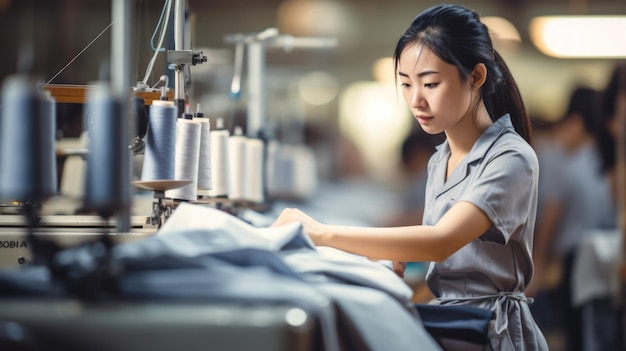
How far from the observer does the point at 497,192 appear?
1573 mm

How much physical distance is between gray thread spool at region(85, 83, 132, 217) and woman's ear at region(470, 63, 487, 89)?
77cm

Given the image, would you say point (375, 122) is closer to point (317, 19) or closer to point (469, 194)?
point (317, 19)

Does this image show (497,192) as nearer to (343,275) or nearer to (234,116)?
(343,275)

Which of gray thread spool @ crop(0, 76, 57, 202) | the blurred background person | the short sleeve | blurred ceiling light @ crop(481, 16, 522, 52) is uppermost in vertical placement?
blurred ceiling light @ crop(481, 16, 522, 52)

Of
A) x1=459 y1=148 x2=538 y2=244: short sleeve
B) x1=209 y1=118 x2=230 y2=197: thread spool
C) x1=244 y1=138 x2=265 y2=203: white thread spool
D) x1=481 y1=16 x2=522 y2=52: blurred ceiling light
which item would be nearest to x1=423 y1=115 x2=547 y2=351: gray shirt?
x1=459 y1=148 x2=538 y2=244: short sleeve

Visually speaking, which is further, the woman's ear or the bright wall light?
the bright wall light

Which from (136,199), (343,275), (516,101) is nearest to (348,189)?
(136,199)

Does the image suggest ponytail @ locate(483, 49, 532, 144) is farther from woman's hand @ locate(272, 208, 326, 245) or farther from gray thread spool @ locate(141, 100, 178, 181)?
gray thread spool @ locate(141, 100, 178, 181)

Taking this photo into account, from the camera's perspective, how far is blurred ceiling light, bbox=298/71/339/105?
6.21 metres

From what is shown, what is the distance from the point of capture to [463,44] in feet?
5.44

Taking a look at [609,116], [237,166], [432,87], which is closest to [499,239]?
[432,87]

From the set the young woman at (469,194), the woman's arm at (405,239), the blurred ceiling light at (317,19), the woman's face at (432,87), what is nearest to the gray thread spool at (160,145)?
the young woman at (469,194)

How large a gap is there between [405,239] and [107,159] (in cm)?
60

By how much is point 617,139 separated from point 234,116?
192 centimetres
